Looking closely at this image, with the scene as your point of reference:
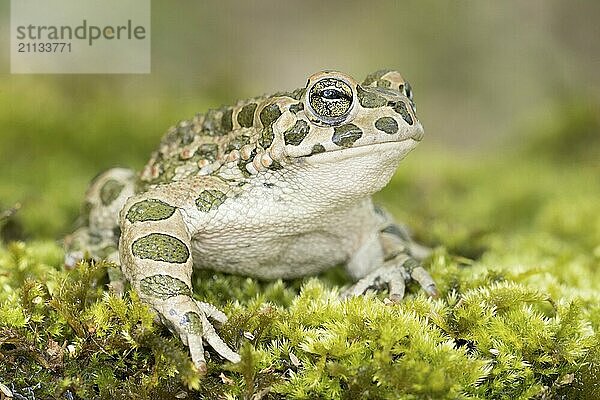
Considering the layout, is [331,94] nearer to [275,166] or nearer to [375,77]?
[275,166]

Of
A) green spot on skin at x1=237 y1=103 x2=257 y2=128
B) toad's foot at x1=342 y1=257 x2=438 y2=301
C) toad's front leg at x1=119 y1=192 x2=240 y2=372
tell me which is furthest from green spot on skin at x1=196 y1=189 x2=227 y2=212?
toad's foot at x1=342 y1=257 x2=438 y2=301

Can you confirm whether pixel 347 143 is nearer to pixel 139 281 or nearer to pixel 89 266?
pixel 139 281

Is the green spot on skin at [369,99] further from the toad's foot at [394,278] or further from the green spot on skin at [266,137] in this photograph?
the toad's foot at [394,278]

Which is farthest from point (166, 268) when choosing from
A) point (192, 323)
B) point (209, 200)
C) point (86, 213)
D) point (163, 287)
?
point (86, 213)

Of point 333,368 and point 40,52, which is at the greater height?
point 40,52

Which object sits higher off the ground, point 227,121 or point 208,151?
point 227,121

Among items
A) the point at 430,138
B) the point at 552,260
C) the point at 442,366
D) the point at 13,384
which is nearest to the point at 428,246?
the point at 552,260
